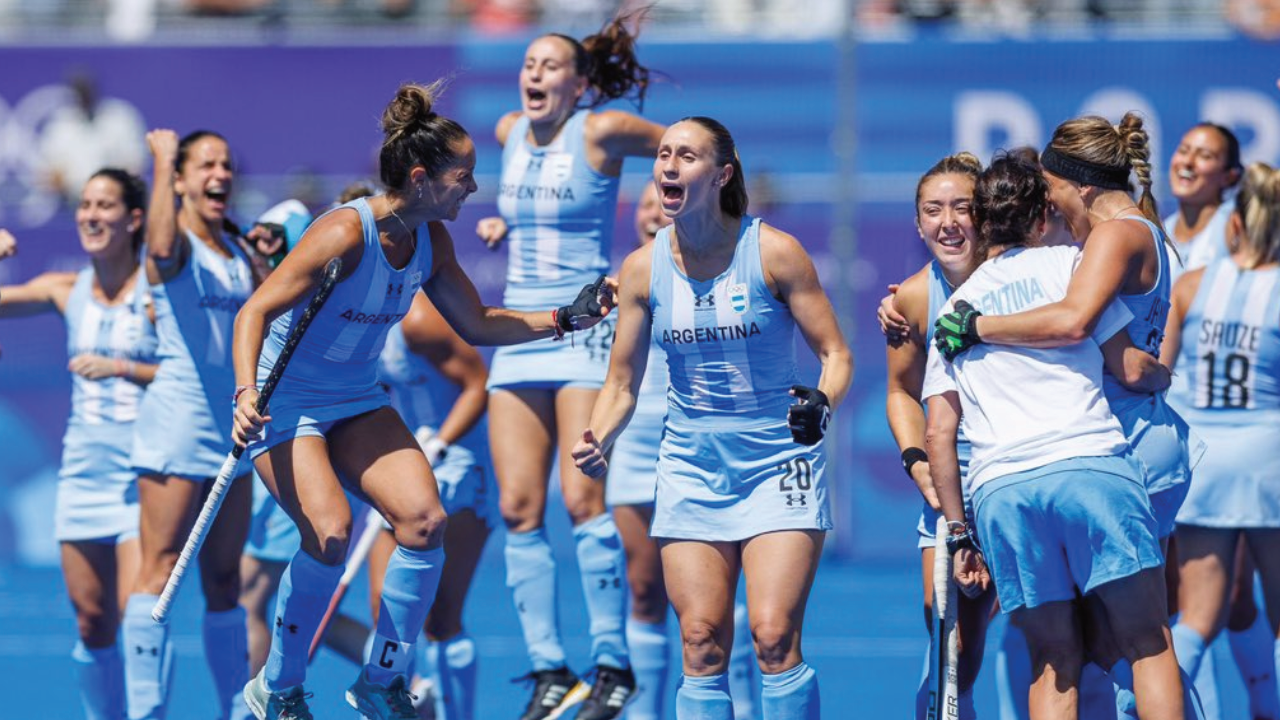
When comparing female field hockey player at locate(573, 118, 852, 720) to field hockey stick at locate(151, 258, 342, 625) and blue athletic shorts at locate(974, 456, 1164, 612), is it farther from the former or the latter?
field hockey stick at locate(151, 258, 342, 625)

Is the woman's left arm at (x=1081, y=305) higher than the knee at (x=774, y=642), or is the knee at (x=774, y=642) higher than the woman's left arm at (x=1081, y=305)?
the woman's left arm at (x=1081, y=305)

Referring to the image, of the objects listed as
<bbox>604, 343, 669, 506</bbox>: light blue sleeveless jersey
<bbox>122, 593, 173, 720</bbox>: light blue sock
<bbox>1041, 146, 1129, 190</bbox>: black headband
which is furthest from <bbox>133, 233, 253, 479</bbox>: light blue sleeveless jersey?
<bbox>1041, 146, 1129, 190</bbox>: black headband

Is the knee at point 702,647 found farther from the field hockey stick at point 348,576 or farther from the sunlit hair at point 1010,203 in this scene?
the field hockey stick at point 348,576

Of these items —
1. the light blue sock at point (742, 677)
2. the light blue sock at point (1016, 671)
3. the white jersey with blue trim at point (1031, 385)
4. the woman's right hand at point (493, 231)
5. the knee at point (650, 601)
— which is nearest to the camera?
the white jersey with blue trim at point (1031, 385)

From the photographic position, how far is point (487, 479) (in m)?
7.61

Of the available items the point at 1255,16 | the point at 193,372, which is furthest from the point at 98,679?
the point at 1255,16

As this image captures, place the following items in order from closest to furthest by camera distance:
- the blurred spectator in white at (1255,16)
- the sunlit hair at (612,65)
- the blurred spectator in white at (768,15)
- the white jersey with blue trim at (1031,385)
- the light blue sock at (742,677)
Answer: the white jersey with blue trim at (1031,385) → the light blue sock at (742,677) → the sunlit hair at (612,65) → the blurred spectator in white at (1255,16) → the blurred spectator in white at (768,15)

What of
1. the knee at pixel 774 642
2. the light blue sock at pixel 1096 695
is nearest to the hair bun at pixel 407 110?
the knee at pixel 774 642

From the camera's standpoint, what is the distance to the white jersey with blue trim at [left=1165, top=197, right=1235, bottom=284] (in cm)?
758

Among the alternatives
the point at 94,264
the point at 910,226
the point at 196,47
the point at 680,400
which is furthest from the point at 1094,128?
the point at 196,47

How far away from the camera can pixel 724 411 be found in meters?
5.96

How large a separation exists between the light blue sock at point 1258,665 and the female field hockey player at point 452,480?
3276 mm

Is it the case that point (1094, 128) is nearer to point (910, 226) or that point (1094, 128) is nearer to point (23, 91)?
point (910, 226)

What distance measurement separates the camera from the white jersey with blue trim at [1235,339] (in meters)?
7.17
